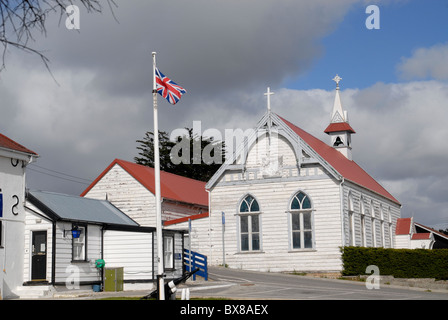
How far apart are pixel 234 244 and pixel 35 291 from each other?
16.1 meters

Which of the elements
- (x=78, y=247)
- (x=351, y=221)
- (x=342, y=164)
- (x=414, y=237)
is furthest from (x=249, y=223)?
(x=414, y=237)

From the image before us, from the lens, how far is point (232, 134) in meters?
39.3

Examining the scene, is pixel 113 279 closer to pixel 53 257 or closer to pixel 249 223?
pixel 53 257

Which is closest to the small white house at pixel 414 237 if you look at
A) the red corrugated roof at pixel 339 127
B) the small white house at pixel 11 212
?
the red corrugated roof at pixel 339 127

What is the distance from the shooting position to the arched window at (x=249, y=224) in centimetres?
3822

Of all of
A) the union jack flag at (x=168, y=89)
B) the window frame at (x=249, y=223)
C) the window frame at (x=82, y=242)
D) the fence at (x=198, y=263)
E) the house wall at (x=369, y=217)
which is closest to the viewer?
the union jack flag at (x=168, y=89)

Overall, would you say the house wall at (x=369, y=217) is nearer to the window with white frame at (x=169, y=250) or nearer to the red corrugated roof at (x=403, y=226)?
the red corrugated roof at (x=403, y=226)

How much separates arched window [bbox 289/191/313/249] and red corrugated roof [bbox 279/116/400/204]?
2.77 m

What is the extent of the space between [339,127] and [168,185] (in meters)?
14.4

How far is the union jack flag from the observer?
69.6ft

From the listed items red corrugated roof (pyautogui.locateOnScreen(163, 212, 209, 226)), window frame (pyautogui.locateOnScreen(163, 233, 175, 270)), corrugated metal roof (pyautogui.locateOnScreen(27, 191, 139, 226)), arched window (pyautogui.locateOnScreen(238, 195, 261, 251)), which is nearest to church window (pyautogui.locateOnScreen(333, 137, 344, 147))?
arched window (pyautogui.locateOnScreen(238, 195, 261, 251))

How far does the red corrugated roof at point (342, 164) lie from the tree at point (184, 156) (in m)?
27.2

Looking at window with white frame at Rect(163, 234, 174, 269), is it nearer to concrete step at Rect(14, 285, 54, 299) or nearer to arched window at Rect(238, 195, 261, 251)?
concrete step at Rect(14, 285, 54, 299)
